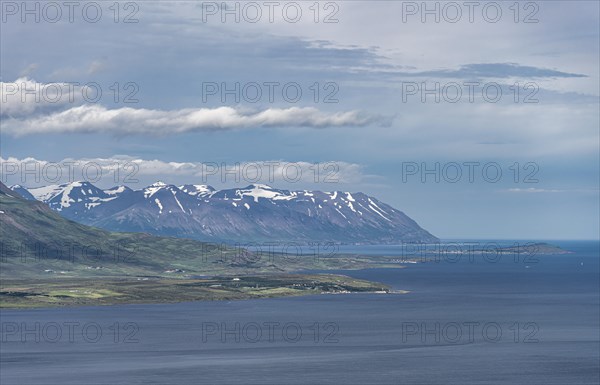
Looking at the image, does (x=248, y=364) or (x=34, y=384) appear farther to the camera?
(x=248, y=364)

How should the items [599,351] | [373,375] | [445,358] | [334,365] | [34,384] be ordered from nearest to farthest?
[34,384] < [373,375] < [334,365] < [445,358] < [599,351]

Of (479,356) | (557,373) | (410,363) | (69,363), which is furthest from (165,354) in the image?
(557,373)

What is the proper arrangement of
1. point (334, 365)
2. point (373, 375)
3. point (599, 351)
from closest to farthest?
point (373, 375) → point (334, 365) → point (599, 351)

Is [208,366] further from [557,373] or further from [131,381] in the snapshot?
[557,373]

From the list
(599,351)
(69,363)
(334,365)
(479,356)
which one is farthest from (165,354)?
(599,351)

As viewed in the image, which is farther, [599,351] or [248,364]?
[599,351]

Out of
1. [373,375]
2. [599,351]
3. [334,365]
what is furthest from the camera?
[599,351]

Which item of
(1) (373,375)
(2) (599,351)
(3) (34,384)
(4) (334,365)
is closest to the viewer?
(3) (34,384)

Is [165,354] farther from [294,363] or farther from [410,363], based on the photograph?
[410,363]
